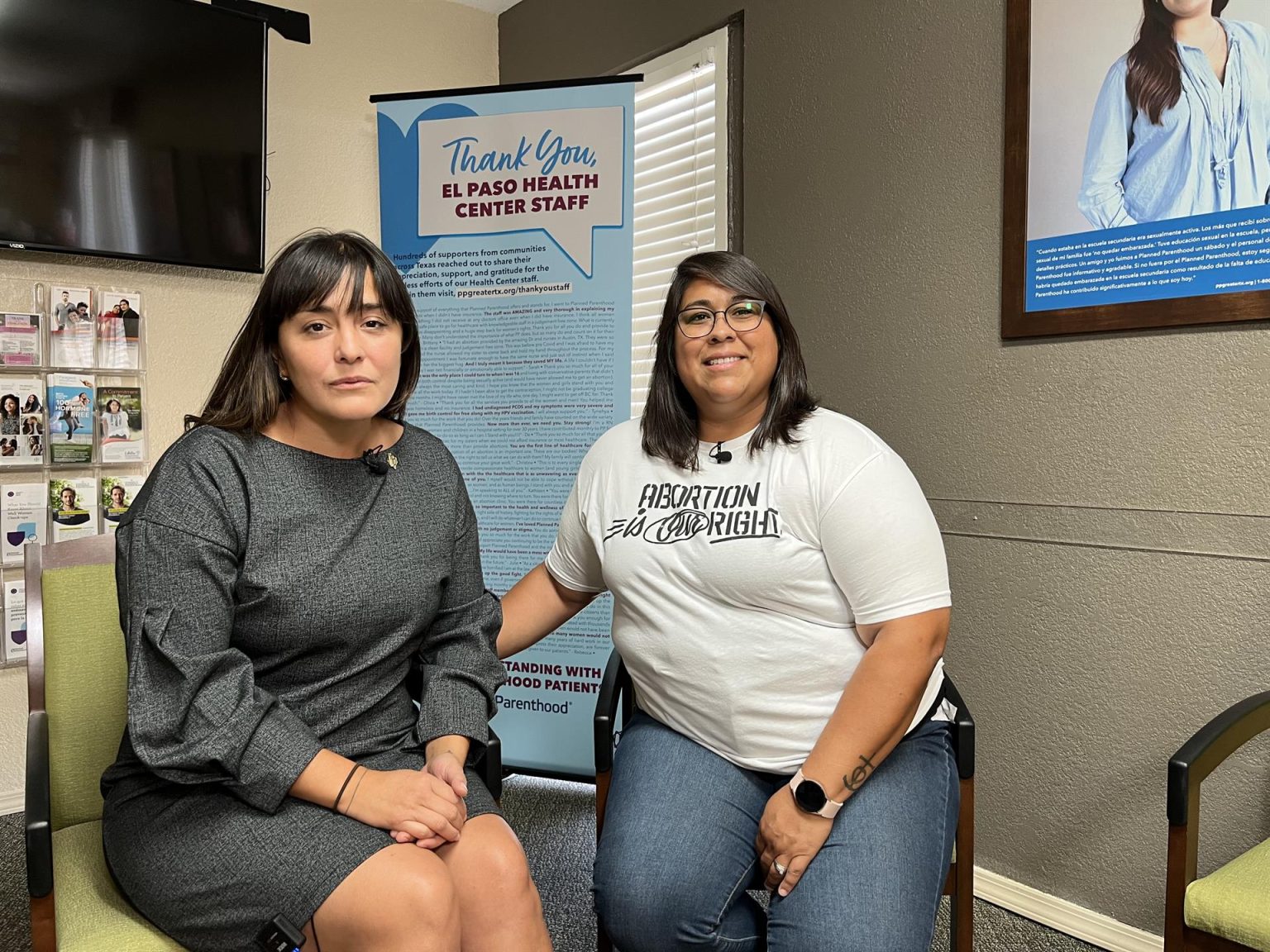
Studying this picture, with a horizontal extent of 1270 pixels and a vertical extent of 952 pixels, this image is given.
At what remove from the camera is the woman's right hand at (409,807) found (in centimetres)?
119

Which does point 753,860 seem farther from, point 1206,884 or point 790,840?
point 1206,884

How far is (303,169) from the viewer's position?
3365mm

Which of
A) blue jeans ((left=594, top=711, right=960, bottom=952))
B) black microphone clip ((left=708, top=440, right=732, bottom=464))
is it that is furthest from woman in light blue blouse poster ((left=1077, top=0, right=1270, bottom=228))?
blue jeans ((left=594, top=711, right=960, bottom=952))

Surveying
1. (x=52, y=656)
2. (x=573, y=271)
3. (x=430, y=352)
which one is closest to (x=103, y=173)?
(x=430, y=352)

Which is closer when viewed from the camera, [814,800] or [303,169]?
[814,800]

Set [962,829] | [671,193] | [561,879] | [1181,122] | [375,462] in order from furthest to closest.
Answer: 1. [671,193]
2. [561,879]
3. [1181,122]
4. [962,829]
5. [375,462]

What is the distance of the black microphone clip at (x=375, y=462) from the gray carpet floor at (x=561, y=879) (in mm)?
1141

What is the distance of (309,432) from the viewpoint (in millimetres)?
1344

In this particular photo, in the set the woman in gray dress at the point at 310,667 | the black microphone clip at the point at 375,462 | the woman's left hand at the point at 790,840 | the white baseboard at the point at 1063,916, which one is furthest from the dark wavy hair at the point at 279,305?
the white baseboard at the point at 1063,916

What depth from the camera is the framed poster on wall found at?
170 centimetres

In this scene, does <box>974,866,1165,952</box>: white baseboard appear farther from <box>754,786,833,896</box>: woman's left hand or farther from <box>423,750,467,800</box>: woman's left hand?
<box>423,750,467,800</box>: woman's left hand

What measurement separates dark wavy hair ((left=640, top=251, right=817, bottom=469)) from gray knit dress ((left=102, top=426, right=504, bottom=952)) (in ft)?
1.28

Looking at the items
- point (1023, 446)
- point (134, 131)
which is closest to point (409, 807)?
point (1023, 446)

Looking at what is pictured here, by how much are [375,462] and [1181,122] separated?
1584mm
